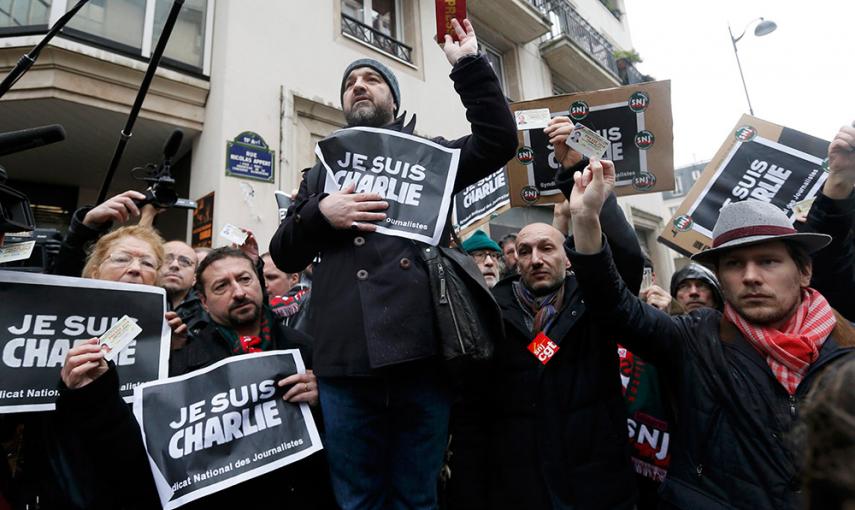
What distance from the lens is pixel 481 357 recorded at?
148cm

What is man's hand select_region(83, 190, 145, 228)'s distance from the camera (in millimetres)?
1914

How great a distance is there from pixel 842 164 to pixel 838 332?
905 mm

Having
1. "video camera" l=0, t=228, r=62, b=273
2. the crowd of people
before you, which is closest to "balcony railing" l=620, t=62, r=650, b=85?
the crowd of people

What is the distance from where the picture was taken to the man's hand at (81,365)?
1.45 meters

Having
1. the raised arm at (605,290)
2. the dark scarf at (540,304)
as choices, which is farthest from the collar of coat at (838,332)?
A: the dark scarf at (540,304)

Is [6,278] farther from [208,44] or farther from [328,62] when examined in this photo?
[328,62]

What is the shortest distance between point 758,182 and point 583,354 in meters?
1.78

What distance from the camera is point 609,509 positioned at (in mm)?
1759

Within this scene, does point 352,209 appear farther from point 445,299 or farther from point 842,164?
point 842,164

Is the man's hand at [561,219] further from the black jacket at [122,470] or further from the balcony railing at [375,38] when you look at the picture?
the balcony railing at [375,38]

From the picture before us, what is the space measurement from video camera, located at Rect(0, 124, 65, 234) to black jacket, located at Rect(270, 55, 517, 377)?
795 millimetres

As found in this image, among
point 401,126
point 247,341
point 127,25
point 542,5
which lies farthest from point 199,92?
point 542,5

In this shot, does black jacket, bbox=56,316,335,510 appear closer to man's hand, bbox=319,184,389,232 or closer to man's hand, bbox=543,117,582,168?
man's hand, bbox=319,184,389,232

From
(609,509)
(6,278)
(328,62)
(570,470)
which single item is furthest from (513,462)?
(328,62)
